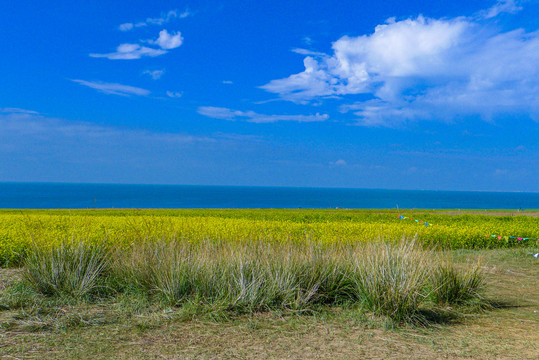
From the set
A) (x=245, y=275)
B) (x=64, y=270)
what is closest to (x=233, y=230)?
(x=245, y=275)

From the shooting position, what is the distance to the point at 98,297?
6031mm

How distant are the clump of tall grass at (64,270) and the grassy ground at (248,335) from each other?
0.45 meters

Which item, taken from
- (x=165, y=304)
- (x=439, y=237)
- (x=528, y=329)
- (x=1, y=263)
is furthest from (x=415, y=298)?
(x=1, y=263)

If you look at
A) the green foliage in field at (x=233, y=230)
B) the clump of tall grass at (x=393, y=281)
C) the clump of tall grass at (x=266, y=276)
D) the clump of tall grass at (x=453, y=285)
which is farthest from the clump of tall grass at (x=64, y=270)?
the clump of tall grass at (x=453, y=285)

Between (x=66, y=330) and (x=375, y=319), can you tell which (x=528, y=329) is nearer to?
(x=375, y=319)

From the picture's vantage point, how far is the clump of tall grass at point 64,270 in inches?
239

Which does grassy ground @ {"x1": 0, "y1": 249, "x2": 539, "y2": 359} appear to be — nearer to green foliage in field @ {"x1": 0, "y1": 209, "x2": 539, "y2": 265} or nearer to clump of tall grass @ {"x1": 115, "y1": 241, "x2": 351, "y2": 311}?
clump of tall grass @ {"x1": 115, "y1": 241, "x2": 351, "y2": 311}

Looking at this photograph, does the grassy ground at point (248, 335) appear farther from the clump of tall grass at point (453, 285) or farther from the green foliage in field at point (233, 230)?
the green foliage in field at point (233, 230)

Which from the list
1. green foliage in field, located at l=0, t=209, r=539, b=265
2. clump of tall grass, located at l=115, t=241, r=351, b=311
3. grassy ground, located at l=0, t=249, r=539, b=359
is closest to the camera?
grassy ground, located at l=0, t=249, r=539, b=359

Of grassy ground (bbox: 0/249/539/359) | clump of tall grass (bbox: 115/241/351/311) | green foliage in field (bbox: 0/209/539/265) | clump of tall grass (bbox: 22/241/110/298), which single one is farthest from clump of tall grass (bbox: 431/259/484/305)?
clump of tall grass (bbox: 22/241/110/298)

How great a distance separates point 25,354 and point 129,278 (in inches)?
89.1

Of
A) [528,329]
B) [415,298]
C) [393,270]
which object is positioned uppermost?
[393,270]

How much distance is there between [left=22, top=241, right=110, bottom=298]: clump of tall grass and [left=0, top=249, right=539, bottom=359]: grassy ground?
0.45 metres

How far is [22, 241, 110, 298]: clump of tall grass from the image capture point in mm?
6082
